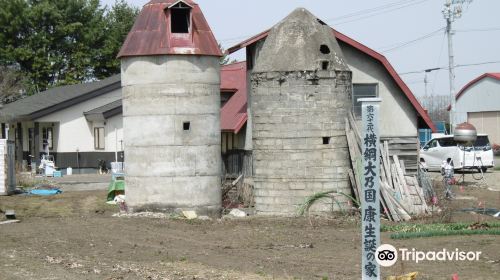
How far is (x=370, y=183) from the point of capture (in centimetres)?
937

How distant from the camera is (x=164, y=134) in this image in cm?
2223

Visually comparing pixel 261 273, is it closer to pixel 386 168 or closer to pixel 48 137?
pixel 386 168

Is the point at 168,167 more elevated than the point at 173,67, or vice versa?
the point at 173,67

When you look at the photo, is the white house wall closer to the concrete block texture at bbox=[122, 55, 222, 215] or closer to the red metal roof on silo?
the red metal roof on silo

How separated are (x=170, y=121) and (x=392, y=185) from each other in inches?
250

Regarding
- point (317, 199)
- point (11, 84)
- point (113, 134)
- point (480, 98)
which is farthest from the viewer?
point (480, 98)

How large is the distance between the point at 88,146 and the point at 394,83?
17715 mm

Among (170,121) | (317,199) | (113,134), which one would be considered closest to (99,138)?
(113,134)

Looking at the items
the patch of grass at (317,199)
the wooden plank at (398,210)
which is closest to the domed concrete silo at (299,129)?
the patch of grass at (317,199)

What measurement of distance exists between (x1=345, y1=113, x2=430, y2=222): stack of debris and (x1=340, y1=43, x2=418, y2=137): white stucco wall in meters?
4.40

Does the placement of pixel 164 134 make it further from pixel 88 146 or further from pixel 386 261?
pixel 88 146

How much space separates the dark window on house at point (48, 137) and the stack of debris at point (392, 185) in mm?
21011

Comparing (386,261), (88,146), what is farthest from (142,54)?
(88,146)

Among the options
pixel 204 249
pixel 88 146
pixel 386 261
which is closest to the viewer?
pixel 386 261
